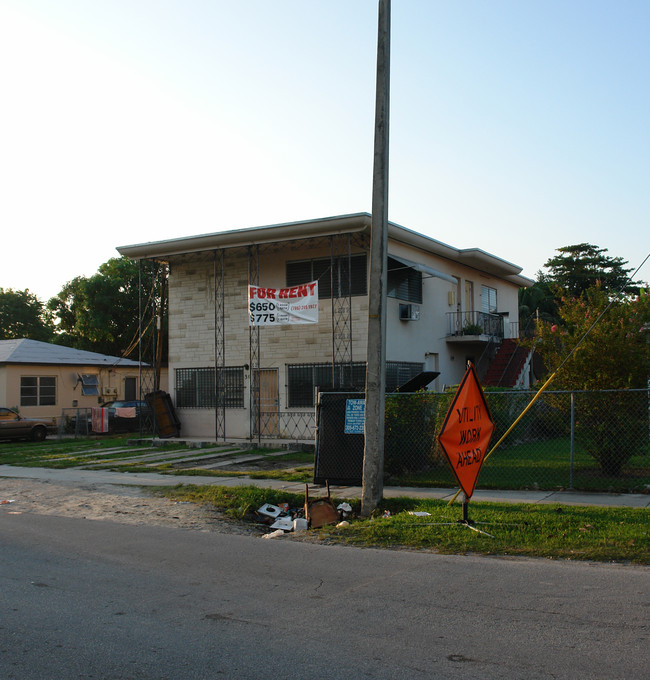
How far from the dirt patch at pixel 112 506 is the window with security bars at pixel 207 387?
9276mm

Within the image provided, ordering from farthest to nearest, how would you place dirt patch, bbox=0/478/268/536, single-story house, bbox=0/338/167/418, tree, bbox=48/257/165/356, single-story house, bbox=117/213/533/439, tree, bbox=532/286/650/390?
tree, bbox=48/257/165/356
single-story house, bbox=0/338/167/418
single-story house, bbox=117/213/533/439
tree, bbox=532/286/650/390
dirt patch, bbox=0/478/268/536

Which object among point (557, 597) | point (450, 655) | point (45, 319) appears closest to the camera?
point (450, 655)

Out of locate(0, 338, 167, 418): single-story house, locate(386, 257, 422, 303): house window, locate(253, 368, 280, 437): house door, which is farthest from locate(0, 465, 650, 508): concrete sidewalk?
locate(0, 338, 167, 418): single-story house

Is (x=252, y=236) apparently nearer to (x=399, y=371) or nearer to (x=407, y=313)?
(x=407, y=313)

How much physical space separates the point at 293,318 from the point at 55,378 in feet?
54.6

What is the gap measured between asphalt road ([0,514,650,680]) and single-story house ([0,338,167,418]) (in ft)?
75.7

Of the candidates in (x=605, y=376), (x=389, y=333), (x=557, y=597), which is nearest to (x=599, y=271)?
(x=389, y=333)

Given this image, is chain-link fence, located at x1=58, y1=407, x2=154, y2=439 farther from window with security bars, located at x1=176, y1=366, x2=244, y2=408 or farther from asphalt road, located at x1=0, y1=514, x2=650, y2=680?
asphalt road, located at x1=0, y1=514, x2=650, y2=680

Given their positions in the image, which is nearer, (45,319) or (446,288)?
(446,288)

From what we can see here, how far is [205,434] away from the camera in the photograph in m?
23.8

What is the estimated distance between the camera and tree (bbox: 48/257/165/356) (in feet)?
155

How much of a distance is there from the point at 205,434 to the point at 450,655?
64.5ft

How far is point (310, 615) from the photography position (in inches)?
226

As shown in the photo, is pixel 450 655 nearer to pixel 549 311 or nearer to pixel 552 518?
pixel 552 518
